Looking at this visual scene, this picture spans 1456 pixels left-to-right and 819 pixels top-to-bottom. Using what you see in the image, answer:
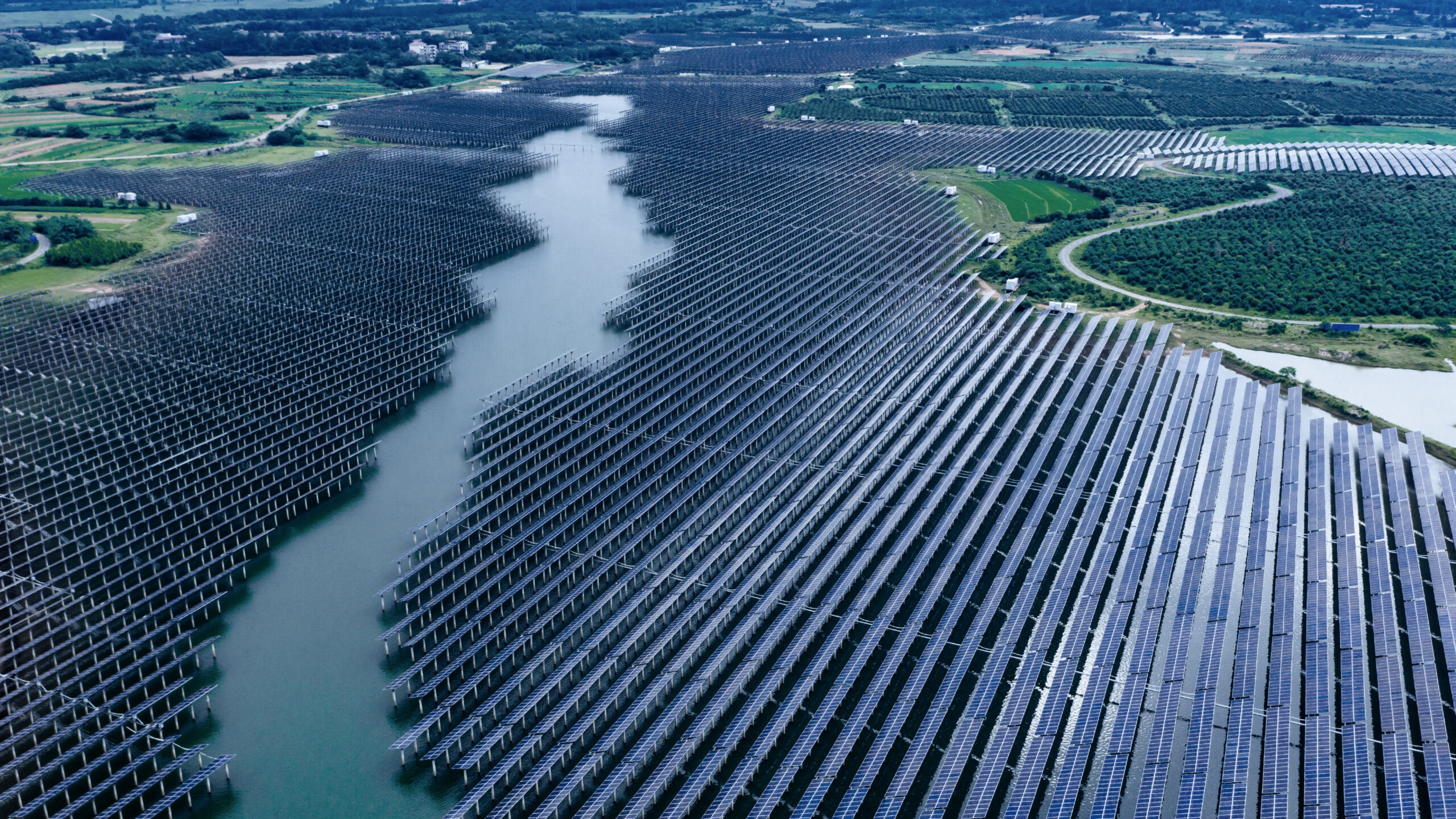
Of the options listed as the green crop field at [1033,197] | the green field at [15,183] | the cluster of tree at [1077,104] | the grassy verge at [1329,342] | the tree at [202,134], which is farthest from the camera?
the cluster of tree at [1077,104]

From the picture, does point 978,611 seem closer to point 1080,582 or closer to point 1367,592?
point 1080,582

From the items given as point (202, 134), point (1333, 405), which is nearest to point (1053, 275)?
point (1333, 405)

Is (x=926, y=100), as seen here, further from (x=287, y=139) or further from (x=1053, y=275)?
(x=287, y=139)

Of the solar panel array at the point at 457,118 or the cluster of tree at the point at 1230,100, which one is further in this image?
the cluster of tree at the point at 1230,100

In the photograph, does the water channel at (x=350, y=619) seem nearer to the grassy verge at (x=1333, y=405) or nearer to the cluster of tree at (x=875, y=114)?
the grassy verge at (x=1333, y=405)

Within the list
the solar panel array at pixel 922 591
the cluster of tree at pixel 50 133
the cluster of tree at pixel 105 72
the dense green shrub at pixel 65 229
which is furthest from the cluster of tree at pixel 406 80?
the solar panel array at pixel 922 591

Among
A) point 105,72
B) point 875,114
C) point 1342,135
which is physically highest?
point 105,72

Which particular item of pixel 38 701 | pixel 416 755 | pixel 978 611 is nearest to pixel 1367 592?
pixel 978 611
